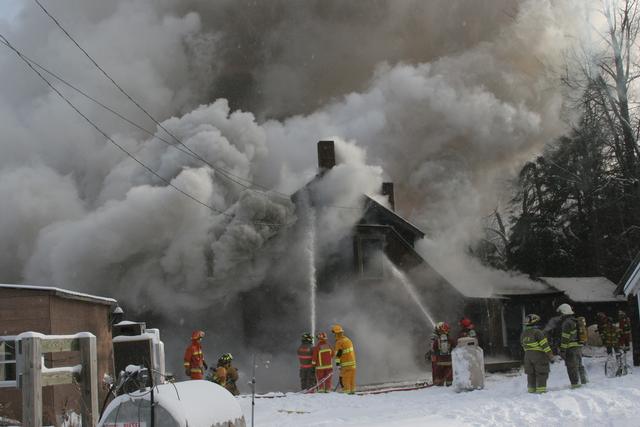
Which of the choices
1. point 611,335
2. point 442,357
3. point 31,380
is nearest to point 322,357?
point 442,357

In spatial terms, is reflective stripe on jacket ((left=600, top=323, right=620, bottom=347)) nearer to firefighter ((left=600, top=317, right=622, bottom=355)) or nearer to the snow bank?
firefighter ((left=600, top=317, right=622, bottom=355))

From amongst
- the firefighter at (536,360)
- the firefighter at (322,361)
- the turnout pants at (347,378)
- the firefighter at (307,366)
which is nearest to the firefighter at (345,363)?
the turnout pants at (347,378)

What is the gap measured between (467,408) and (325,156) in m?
17.5

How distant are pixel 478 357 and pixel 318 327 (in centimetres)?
1002

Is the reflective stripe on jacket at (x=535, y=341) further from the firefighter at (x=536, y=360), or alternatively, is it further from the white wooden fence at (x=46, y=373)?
the white wooden fence at (x=46, y=373)

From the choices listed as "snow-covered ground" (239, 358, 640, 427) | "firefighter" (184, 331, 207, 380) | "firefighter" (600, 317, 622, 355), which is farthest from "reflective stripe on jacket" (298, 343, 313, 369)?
"firefighter" (600, 317, 622, 355)

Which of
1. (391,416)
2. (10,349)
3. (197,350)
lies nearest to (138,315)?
(197,350)

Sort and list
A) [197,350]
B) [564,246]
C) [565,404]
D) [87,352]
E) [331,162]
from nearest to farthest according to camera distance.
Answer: [87,352]
[565,404]
[197,350]
[331,162]
[564,246]

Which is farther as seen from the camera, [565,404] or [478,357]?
[478,357]

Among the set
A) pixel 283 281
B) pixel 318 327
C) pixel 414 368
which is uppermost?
pixel 283 281

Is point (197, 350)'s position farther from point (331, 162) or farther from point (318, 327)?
point (331, 162)

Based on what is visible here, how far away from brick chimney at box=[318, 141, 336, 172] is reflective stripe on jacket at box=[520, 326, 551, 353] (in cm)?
1494

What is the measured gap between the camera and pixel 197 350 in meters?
14.0

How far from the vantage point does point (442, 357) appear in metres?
15.7
